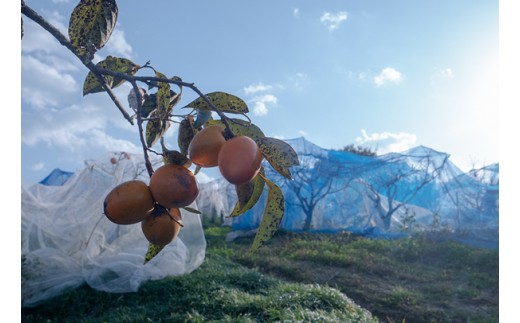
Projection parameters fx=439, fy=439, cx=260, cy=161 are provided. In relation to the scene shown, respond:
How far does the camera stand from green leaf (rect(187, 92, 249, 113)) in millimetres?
603

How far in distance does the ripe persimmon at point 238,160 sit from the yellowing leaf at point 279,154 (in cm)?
5

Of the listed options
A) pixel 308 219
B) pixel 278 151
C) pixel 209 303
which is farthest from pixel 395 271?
pixel 278 151

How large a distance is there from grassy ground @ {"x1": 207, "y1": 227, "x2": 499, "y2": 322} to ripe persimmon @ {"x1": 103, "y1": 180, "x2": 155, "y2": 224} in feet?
11.1

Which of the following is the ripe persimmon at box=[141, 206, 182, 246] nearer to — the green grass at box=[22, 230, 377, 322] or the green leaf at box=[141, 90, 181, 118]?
the green leaf at box=[141, 90, 181, 118]

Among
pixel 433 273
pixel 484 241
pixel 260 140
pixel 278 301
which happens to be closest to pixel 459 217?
pixel 484 241

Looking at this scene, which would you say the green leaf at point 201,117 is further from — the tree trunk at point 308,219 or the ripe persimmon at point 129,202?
the tree trunk at point 308,219

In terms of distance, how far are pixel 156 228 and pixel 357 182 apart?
25.7 ft

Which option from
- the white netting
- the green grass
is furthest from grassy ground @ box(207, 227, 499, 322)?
the white netting

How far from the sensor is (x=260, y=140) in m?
0.56

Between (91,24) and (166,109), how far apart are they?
196 millimetres

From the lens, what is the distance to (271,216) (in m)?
0.59

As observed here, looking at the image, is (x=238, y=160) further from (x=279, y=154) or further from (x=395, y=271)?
(x=395, y=271)

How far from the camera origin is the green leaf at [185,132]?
0.64 metres

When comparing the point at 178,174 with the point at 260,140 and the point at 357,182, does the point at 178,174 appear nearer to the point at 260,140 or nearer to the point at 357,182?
the point at 260,140
